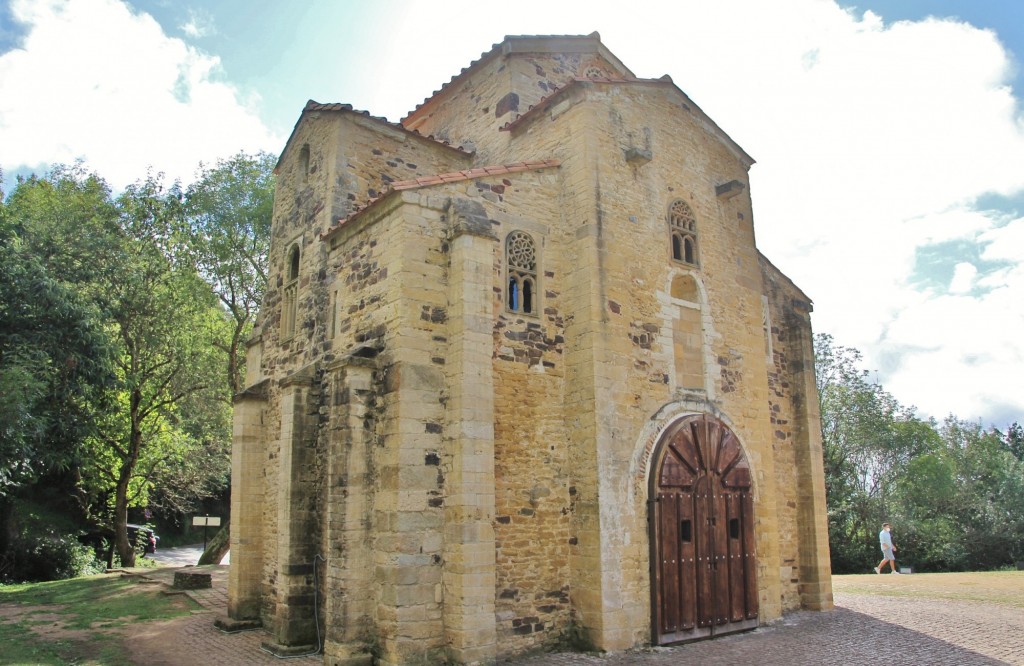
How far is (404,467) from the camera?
8844 mm

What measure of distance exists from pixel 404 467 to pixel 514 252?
11.9ft

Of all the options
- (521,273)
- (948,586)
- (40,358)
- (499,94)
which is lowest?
(948,586)

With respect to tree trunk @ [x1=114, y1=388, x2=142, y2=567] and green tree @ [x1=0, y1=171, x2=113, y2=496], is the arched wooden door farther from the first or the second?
tree trunk @ [x1=114, y1=388, x2=142, y2=567]

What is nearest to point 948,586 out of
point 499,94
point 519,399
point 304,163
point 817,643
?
point 817,643

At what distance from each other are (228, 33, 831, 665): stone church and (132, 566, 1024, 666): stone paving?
0.41m

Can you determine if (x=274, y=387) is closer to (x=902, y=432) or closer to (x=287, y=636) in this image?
→ (x=287, y=636)

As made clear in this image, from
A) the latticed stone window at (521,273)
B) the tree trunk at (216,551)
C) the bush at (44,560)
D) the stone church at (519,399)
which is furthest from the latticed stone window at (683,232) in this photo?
the bush at (44,560)

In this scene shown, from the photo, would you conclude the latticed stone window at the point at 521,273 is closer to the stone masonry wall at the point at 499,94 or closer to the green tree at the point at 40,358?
the stone masonry wall at the point at 499,94

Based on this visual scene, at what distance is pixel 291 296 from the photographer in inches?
506

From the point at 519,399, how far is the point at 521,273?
1.93 m

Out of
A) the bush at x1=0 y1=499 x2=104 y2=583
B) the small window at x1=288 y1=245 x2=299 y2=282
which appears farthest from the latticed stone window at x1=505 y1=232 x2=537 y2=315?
the bush at x1=0 y1=499 x2=104 y2=583

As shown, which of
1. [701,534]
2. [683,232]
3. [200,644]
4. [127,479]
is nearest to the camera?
[200,644]

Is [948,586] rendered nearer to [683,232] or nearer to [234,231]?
[683,232]

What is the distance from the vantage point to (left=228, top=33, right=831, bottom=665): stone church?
29.5ft
